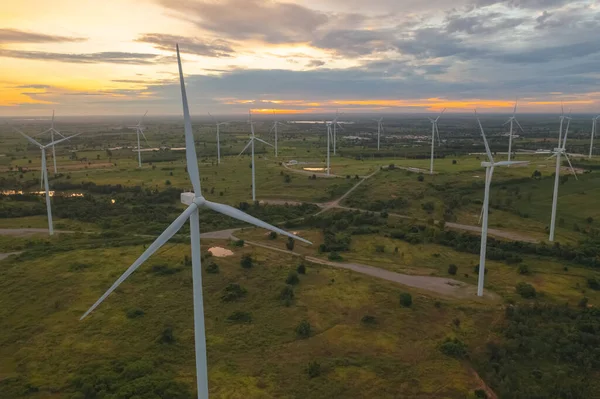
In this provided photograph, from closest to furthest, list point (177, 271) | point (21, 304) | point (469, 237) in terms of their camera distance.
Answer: point (21, 304) < point (177, 271) < point (469, 237)

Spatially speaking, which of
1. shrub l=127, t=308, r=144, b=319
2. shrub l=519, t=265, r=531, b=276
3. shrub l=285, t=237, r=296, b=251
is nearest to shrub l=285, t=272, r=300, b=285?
shrub l=285, t=237, r=296, b=251

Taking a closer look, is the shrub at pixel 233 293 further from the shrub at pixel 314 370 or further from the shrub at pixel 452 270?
the shrub at pixel 452 270

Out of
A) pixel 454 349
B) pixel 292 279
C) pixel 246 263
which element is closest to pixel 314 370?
pixel 454 349

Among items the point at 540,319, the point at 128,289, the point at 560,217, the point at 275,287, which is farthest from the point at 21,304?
the point at 560,217

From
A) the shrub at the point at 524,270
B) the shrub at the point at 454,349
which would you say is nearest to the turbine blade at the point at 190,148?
the shrub at the point at 454,349

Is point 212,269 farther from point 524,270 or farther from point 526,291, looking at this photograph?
point 524,270

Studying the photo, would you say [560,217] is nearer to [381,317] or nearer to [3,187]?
[381,317]

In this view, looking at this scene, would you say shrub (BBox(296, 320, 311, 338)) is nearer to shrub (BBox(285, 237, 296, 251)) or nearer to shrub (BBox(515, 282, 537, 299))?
shrub (BBox(515, 282, 537, 299))
